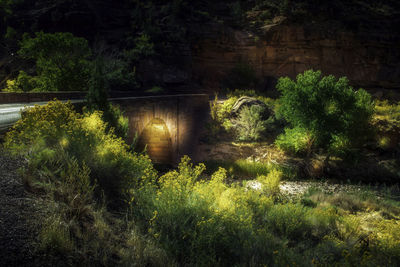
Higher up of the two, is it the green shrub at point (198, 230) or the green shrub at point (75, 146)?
the green shrub at point (75, 146)

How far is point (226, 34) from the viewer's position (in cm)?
2916

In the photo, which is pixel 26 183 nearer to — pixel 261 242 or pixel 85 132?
pixel 85 132

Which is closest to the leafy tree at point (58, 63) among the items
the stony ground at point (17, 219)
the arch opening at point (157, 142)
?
the arch opening at point (157, 142)

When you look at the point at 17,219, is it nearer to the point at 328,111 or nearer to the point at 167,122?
the point at 167,122

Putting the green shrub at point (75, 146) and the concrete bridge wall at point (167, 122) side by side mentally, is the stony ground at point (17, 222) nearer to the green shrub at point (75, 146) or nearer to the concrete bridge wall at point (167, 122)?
the green shrub at point (75, 146)

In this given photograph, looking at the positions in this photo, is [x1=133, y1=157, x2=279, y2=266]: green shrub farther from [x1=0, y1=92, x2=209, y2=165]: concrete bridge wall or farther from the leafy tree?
the leafy tree

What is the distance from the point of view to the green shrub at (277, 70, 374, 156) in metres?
13.6

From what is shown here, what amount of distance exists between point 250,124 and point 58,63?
15.1 metres

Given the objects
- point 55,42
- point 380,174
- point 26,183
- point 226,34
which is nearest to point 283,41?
point 226,34

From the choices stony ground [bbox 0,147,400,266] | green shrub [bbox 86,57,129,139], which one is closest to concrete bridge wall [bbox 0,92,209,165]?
green shrub [bbox 86,57,129,139]

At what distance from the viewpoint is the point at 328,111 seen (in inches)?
531

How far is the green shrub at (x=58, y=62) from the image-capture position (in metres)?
17.8

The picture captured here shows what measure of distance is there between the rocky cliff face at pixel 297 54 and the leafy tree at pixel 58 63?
47.1 ft

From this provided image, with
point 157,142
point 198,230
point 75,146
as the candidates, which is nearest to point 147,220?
point 198,230
